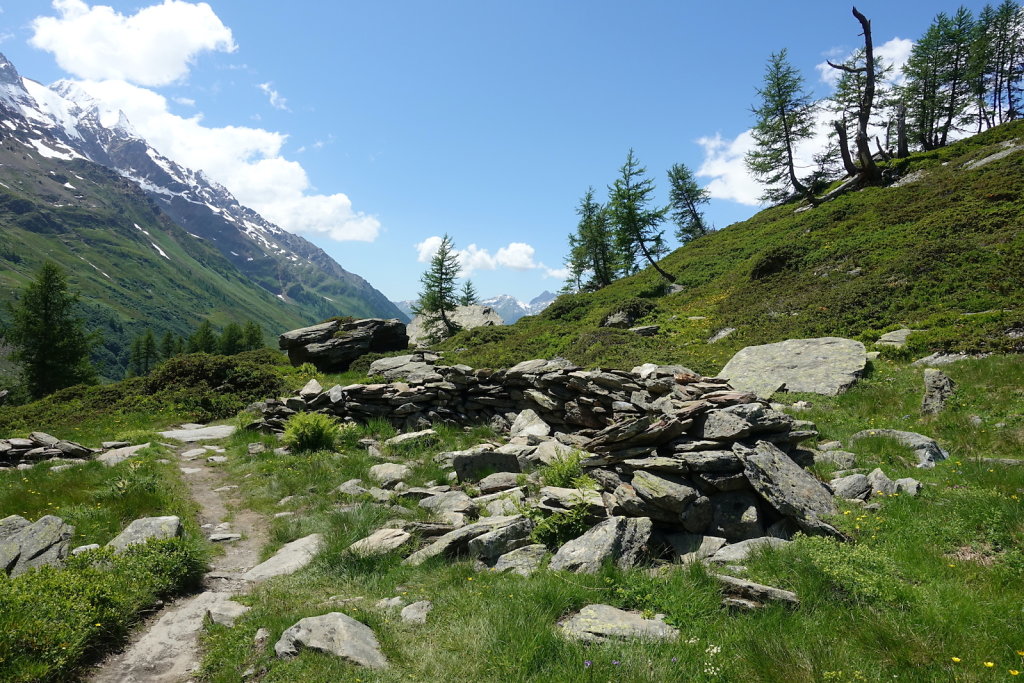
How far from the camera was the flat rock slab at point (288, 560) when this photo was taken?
297 inches

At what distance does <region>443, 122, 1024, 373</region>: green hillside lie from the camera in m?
17.5

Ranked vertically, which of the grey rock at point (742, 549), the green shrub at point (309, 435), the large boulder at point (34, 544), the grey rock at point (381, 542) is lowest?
the grey rock at point (742, 549)

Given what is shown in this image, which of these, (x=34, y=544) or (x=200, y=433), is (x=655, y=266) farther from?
(x=34, y=544)

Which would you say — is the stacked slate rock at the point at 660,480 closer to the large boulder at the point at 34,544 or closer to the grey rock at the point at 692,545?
the grey rock at the point at 692,545

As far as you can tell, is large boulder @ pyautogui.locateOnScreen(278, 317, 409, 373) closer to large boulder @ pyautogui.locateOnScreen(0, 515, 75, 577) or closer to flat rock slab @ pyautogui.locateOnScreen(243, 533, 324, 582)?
large boulder @ pyautogui.locateOnScreen(0, 515, 75, 577)

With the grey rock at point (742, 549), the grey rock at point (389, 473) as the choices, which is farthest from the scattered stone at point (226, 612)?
the grey rock at point (742, 549)

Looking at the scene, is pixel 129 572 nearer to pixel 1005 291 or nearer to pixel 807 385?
pixel 807 385

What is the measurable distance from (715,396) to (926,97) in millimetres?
68042

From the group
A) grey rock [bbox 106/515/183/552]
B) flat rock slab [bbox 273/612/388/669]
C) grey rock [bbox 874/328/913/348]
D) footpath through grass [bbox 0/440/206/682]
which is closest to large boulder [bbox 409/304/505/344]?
grey rock [bbox 874/328/913/348]

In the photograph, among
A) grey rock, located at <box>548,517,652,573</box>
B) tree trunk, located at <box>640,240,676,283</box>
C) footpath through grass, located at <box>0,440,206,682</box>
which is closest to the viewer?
footpath through grass, located at <box>0,440,206,682</box>

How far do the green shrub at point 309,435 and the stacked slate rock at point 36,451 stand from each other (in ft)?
17.4

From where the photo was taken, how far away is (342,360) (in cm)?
3027

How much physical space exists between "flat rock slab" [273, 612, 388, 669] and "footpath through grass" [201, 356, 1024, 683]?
0.37 feet

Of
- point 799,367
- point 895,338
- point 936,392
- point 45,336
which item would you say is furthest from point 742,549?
point 45,336
